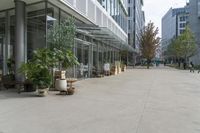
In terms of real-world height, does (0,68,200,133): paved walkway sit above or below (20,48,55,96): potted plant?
below

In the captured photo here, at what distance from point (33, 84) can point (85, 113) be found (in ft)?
16.4

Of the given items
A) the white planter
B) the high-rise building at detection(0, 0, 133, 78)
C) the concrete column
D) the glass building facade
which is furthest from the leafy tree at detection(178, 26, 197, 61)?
the white planter

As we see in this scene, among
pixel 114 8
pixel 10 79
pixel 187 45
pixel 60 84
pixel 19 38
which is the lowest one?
pixel 60 84

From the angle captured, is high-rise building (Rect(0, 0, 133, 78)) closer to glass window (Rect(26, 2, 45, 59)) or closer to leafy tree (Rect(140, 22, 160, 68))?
glass window (Rect(26, 2, 45, 59))

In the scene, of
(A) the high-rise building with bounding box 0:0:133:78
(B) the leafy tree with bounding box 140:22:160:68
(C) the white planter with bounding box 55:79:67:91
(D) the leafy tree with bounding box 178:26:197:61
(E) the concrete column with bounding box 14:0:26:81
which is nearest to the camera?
(C) the white planter with bounding box 55:79:67:91

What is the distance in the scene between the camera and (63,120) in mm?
7988

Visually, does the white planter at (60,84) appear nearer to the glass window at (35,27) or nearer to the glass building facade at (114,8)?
the glass window at (35,27)

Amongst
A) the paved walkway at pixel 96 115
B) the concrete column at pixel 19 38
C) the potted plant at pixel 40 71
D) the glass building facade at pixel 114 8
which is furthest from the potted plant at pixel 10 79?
the glass building facade at pixel 114 8

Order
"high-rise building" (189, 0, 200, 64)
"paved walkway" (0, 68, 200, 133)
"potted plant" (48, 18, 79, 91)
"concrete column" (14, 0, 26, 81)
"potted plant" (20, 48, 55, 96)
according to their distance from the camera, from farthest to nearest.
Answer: "high-rise building" (189, 0, 200, 64), "concrete column" (14, 0, 26, 81), "potted plant" (48, 18, 79, 91), "potted plant" (20, 48, 55, 96), "paved walkway" (0, 68, 200, 133)

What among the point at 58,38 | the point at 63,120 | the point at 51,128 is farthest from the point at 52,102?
the point at 58,38

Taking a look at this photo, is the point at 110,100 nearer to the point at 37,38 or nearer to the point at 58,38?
the point at 58,38

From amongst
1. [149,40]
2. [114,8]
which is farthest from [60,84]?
[149,40]

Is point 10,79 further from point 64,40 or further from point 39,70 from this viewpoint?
point 64,40

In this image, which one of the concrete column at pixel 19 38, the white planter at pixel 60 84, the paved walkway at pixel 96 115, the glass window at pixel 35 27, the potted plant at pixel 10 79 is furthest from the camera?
the glass window at pixel 35 27
